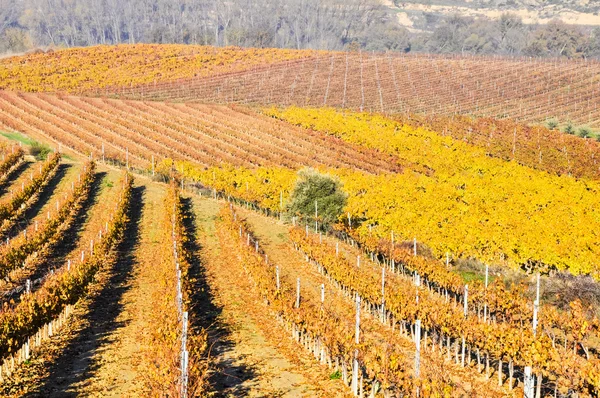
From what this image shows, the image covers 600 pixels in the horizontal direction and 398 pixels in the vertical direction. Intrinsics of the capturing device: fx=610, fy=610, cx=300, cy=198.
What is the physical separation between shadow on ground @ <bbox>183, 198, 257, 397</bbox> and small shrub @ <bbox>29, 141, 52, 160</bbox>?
2897 cm

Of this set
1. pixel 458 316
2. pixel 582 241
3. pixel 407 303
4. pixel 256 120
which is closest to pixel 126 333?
pixel 407 303

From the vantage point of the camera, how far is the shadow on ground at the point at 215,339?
18.8 meters

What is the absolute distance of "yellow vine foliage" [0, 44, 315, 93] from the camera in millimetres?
101000

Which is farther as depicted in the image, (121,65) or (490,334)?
(121,65)

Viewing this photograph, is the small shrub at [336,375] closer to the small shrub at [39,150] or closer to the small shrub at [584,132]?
the small shrub at [39,150]

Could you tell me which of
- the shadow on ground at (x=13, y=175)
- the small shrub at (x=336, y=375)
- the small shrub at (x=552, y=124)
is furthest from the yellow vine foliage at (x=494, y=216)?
the small shrub at (x=552, y=124)

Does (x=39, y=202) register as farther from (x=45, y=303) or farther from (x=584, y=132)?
(x=584, y=132)

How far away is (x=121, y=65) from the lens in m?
117

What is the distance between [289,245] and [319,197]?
4.98 m

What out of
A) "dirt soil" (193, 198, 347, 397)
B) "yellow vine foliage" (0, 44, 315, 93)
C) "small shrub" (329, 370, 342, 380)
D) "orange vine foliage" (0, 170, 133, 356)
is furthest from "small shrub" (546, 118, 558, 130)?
"small shrub" (329, 370, 342, 380)

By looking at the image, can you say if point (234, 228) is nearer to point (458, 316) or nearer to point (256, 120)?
point (458, 316)

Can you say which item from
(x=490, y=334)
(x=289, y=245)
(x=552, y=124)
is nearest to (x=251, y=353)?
(x=490, y=334)

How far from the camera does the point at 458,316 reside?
21.5 metres

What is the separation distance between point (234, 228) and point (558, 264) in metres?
20.4
